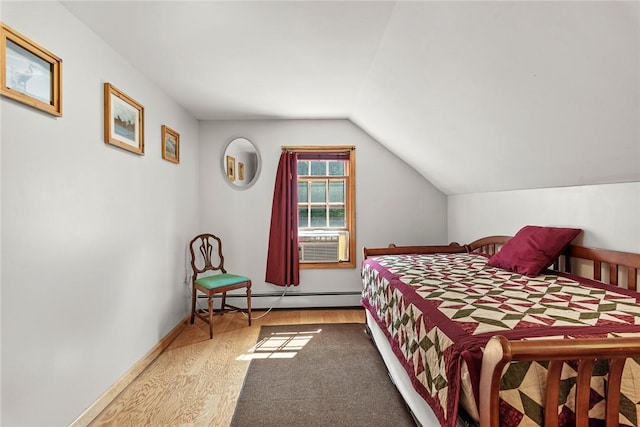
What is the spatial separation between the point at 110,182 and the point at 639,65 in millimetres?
2718

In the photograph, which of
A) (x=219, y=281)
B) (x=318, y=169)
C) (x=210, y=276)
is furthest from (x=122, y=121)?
(x=318, y=169)

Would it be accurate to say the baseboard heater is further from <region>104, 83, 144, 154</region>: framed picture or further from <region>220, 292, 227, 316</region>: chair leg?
<region>104, 83, 144, 154</region>: framed picture

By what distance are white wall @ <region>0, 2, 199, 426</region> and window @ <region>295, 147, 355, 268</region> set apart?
70.9 inches

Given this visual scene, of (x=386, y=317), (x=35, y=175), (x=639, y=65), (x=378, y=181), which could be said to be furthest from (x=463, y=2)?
(x=378, y=181)

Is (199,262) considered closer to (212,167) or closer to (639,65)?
(212,167)

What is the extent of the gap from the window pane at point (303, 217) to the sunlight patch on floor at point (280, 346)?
138cm

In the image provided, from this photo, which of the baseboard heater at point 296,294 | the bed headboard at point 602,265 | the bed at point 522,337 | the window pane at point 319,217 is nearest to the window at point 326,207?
the window pane at point 319,217

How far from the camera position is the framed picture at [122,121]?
2.12 metres

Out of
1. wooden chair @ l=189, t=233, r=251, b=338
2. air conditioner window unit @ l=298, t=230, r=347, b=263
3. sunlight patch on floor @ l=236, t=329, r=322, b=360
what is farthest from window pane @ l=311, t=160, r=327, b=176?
sunlight patch on floor @ l=236, t=329, r=322, b=360

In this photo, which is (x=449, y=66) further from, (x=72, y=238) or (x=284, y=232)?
(x=284, y=232)

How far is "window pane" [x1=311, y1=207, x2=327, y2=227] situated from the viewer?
423 cm

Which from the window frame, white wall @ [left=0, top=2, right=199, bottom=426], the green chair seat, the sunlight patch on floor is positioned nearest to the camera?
white wall @ [left=0, top=2, right=199, bottom=426]

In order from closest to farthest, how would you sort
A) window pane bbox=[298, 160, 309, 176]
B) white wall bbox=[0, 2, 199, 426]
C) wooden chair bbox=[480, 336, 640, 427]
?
wooden chair bbox=[480, 336, 640, 427] < white wall bbox=[0, 2, 199, 426] < window pane bbox=[298, 160, 309, 176]

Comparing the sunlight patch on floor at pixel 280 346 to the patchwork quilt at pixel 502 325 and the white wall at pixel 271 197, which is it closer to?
the white wall at pixel 271 197
